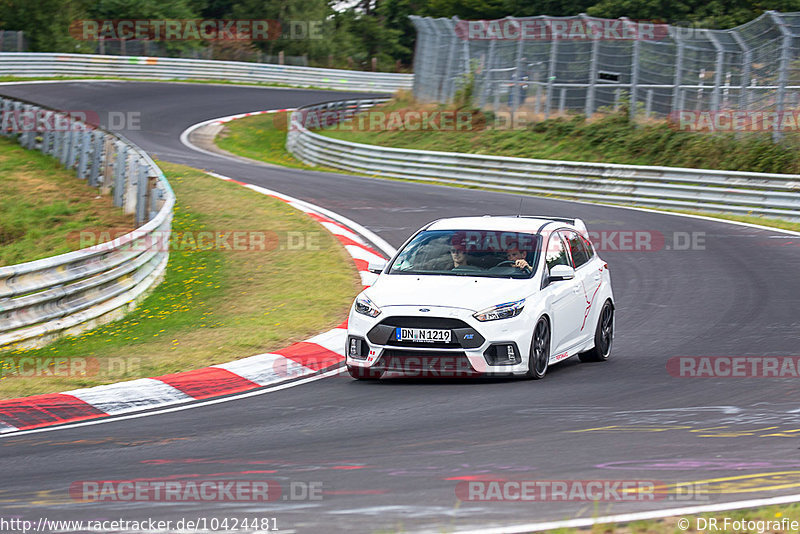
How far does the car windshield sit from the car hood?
0.20 m

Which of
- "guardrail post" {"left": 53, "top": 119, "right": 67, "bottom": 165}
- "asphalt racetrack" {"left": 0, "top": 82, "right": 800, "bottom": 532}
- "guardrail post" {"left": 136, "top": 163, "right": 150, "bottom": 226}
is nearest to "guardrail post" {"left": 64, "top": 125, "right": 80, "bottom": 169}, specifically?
"guardrail post" {"left": 53, "top": 119, "right": 67, "bottom": 165}

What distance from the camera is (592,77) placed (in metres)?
30.1

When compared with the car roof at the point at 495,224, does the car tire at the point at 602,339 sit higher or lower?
lower

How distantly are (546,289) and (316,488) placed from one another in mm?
4294

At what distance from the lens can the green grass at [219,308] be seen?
1062 centimetres

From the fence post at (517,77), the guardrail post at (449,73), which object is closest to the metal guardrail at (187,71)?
the guardrail post at (449,73)

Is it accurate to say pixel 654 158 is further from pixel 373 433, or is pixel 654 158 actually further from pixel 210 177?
pixel 373 433

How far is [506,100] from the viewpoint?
33688 mm

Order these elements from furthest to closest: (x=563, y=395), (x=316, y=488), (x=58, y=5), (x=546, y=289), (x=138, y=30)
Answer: (x=138, y=30), (x=58, y=5), (x=546, y=289), (x=563, y=395), (x=316, y=488)

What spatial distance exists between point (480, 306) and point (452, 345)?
0.42 m

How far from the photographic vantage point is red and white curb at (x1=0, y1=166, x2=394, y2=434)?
860cm

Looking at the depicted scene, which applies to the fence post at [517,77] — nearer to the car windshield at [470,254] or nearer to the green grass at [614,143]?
the green grass at [614,143]

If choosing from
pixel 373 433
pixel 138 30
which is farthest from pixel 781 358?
pixel 138 30

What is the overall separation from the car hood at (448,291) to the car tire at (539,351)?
0.33m
